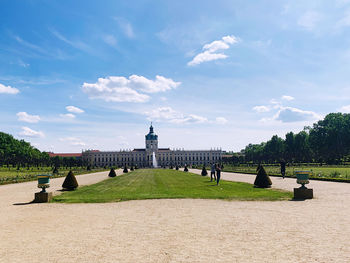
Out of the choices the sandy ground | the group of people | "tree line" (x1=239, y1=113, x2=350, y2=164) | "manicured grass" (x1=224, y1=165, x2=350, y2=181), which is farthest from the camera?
"tree line" (x1=239, y1=113, x2=350, y2=164)

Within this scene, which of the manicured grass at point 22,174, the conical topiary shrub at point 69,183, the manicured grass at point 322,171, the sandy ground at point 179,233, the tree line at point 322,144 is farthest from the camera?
the tree line at point 322,144

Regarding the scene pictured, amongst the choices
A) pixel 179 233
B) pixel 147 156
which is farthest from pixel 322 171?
pixel 147 156

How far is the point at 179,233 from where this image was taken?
25.6ft

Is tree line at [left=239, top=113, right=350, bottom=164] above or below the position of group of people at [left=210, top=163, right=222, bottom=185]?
above

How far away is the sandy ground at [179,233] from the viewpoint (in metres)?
6.04

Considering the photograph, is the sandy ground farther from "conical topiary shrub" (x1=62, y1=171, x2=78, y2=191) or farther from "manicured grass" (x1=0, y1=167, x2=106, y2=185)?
"manicured grass" (x1=0, y1=167, x2=106, y2=185)

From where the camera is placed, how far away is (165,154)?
166 metres

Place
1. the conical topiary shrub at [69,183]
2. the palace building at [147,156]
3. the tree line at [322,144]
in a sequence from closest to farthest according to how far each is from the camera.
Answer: the conical topiary shrub at [69,183]
the tree line at [322,144]
the palace building at [147,156]

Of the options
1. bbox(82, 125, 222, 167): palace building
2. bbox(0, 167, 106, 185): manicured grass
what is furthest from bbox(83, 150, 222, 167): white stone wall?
bbox(0, 167, 106, 185): manicured grass

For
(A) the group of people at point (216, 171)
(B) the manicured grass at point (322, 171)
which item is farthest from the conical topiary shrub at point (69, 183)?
(B) the manicured grass at point (322, 171)

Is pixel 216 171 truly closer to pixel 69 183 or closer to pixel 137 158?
pixel 69 183

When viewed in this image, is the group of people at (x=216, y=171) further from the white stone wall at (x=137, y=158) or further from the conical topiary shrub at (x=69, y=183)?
the white stone wall at (x=137, y=158)

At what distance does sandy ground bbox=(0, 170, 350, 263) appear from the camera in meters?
6.04

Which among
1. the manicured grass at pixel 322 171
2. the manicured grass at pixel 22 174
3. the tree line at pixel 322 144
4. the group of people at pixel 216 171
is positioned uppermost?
the tree line at pixel 322 144
